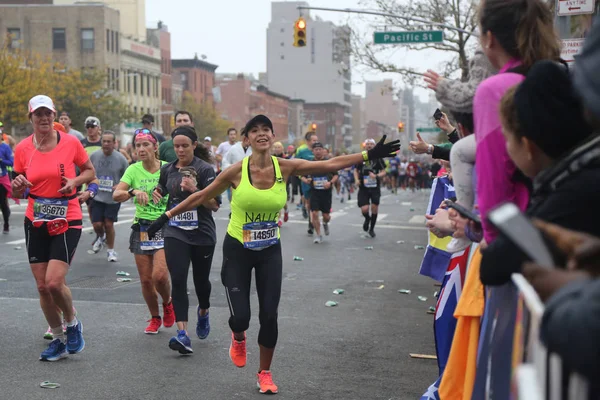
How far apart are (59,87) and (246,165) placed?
59.3 meters

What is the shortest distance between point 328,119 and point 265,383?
172 metres

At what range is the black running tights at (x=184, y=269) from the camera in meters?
7.93

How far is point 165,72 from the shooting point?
328 ft

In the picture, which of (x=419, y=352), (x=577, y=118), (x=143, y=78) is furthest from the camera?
(x=143, y=78)

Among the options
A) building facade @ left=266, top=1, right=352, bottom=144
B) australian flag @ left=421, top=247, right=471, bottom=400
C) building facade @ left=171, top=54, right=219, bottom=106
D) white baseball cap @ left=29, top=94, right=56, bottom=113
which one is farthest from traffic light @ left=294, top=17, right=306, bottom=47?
building facade @ left=266, top=1, right=352, bottom=144

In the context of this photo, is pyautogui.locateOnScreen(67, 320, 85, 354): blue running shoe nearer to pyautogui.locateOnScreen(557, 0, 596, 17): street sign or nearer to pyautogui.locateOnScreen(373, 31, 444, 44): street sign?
pyautogui.locateOnScreen(557, 0, 596, 17): street sign

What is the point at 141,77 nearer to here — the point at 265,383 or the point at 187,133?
the point at 187,133

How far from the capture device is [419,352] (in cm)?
790

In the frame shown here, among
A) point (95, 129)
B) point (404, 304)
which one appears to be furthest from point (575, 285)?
point (95, 129)

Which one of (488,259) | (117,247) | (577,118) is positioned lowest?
(117,247)

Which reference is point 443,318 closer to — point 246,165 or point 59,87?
point 246,165

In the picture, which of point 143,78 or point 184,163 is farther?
point 143,78

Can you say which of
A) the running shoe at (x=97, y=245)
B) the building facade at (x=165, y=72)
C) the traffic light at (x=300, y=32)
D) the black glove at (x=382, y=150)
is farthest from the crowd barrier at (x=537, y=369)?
the building facade at (x=165, y=72)

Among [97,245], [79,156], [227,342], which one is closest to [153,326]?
[227,342]
